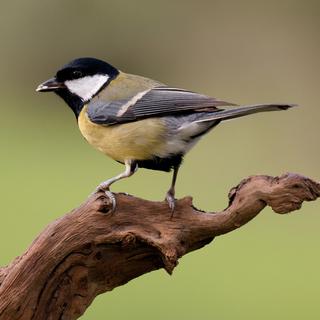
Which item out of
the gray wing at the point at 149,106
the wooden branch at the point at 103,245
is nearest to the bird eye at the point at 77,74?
the gray wing at the point at 149,106

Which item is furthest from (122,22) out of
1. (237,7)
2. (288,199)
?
(288,199)

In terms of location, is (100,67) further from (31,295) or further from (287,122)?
(287,122)

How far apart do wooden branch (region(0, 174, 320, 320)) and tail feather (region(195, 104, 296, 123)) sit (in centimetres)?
22

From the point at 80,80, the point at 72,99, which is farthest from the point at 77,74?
the point at 72,99

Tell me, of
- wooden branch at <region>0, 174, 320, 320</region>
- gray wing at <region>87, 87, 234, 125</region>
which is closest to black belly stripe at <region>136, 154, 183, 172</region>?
gray wing at <region>87, 87, 234, 125</region>

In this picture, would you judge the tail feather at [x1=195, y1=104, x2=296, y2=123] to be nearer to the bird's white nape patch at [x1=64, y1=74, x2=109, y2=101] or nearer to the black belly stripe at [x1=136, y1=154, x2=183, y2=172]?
the black belly stripe at [x1=136, y1=154, x2=183, y2=172]

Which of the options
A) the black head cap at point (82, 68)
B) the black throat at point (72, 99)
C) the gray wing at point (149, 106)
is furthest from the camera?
the black throat at point (72, 99)

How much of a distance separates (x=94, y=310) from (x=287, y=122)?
402cm

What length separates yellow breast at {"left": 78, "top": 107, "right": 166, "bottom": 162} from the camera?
4168 mm

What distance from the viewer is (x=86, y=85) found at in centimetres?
432

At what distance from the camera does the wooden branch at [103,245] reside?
380 cm

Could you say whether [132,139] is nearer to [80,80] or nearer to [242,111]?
[80,80]

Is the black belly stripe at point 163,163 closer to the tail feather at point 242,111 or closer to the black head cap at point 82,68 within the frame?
the tail feather at point 242,111

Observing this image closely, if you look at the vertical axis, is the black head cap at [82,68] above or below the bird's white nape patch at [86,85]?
above
